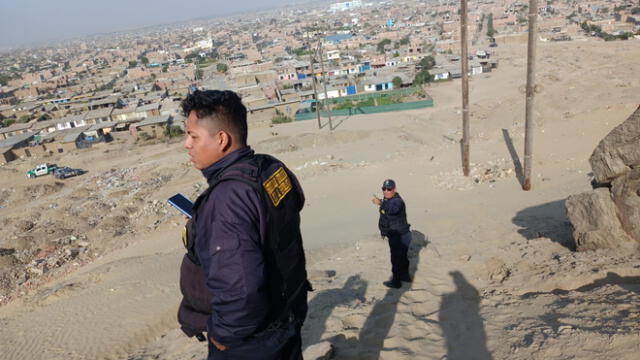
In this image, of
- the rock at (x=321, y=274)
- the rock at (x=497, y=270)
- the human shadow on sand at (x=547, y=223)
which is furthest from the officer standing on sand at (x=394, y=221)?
the human shadow on sand at (x=547, y=223)

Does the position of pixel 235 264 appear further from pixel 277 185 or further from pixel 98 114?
pixel 98 114

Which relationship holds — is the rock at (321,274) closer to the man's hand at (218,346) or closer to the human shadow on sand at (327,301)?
the human shadow on sand at (327,301)

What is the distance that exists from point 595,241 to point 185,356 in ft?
19.1

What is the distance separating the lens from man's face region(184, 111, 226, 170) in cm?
199

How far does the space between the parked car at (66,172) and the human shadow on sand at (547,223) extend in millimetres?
27942

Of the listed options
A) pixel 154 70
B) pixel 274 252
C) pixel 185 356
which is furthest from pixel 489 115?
pixel 154 70

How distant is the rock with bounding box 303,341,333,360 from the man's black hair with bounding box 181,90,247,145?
296 centimetres

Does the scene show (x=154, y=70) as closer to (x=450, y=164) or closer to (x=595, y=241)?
(x=450, y=164)

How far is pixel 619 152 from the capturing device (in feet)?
19.1

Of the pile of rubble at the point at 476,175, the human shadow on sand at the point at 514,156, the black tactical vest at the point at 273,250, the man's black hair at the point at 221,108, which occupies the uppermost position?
the man's black hair at the point at 221,108

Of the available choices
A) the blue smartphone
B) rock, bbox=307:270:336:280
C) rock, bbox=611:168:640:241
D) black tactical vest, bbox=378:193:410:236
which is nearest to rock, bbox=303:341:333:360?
black tactical vest, bbox=378:193:410:236

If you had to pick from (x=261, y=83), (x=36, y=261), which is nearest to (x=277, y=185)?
(x=36, y=261)

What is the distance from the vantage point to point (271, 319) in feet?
6.33

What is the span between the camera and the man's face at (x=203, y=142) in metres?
1.99
